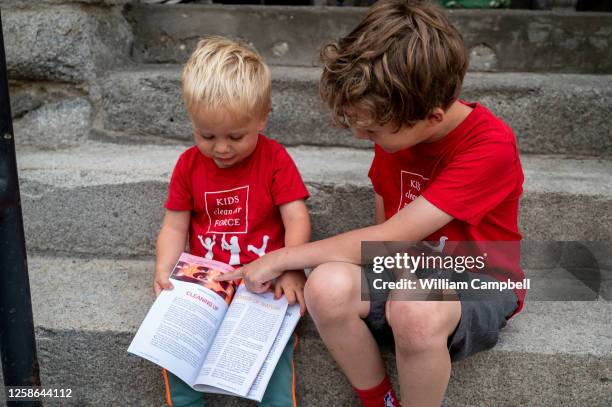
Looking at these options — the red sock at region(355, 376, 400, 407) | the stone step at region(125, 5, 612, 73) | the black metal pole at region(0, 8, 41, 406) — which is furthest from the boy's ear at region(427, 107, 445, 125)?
the stone step at region(125, 5, 612, 73)

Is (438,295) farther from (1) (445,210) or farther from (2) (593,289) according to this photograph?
(2) (593,289)

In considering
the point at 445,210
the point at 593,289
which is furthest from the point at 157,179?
the point at 593,289

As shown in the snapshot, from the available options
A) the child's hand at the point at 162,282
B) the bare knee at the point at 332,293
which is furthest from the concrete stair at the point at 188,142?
the bare knee at the point at 332,293

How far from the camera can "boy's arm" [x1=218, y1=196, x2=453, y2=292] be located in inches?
51.3

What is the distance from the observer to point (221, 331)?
141 centimetres

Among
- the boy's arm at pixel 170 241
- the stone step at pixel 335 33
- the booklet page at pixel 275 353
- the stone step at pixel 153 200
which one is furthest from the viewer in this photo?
the stone step at pixel 335 33

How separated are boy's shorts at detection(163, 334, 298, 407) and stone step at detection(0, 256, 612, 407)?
72 millimetres

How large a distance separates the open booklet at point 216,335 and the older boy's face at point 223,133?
305mm

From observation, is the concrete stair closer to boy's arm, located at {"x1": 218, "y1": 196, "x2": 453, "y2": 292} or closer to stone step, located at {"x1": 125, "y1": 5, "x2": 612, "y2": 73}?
stone step, located at {"x1": 125, "y1": 5, "x2": 612, "y2": 73}

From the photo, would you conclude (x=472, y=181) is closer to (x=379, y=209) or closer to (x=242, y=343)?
(x=379, y=209)

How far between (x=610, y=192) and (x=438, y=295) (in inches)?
29.0

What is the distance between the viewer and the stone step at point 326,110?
1.94 metres

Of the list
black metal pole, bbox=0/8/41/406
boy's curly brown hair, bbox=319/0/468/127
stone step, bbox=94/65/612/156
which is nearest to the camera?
black metal pole, bbox=0/8/41/406

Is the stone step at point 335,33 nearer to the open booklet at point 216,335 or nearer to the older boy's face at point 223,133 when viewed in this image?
the older boy's face at point 223,133
